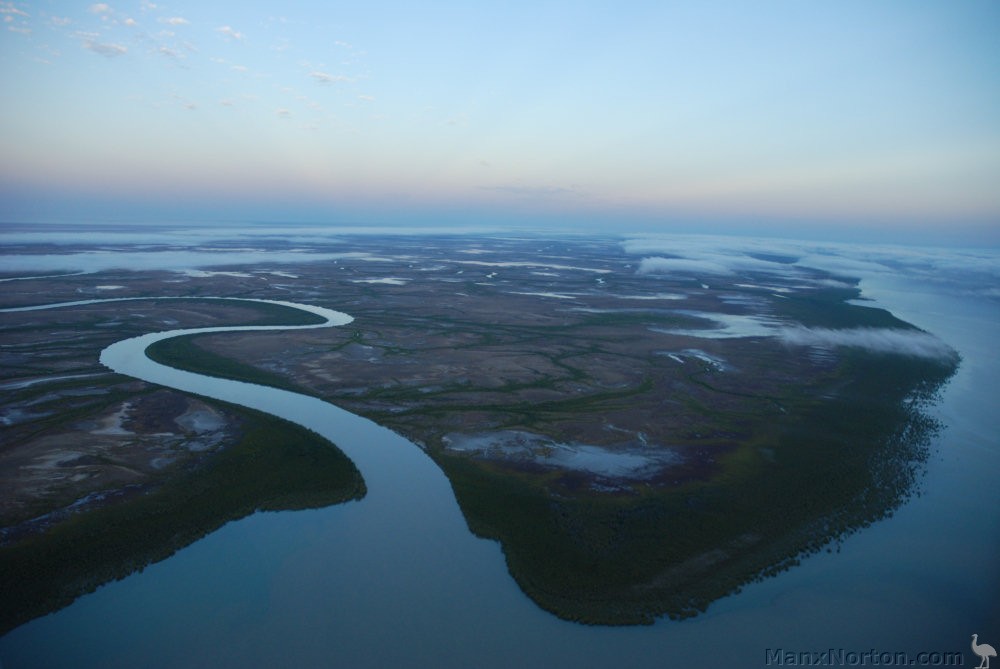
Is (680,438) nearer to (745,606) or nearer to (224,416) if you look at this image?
(745,606)

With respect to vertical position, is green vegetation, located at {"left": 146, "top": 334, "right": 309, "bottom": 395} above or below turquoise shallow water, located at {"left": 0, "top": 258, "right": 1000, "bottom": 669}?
above

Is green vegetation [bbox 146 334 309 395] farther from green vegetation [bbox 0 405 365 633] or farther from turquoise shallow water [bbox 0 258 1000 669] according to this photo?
turquoise shallow water [bbox 0 258 1000 669]

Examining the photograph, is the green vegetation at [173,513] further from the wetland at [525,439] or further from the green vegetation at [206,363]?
the green vegetation at [206,363]

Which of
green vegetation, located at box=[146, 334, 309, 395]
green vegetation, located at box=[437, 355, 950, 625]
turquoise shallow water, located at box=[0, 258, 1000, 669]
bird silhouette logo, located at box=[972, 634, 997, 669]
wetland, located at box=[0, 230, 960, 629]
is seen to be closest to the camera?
turquoise shallow water, located at box=[0, 258, 1000, 669]

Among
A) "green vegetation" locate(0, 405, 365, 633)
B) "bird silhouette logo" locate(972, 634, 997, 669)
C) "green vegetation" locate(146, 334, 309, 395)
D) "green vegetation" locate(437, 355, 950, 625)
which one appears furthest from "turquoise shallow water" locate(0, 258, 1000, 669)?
"green vegetation" locate(146, 334, 309, 395)

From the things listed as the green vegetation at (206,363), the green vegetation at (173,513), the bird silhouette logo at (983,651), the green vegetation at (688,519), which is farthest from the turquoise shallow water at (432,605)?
the green vegetation at (206,363)

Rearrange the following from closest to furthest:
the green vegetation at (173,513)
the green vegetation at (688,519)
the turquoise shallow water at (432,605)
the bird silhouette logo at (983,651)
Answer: the turquoise shallow water at (432,605), the bird silhouette logo at (983,651), the green vegetation at (173,513), the green vegetation at (688,519)
